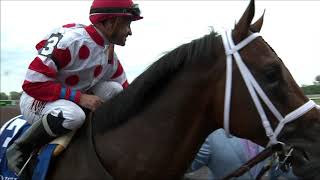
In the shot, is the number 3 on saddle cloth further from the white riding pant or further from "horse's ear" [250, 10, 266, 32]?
"horse's ear" [250, 10, 266, 32]

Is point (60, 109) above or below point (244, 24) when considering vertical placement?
below

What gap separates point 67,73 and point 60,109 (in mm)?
308

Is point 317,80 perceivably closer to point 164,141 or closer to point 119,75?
point 119,75

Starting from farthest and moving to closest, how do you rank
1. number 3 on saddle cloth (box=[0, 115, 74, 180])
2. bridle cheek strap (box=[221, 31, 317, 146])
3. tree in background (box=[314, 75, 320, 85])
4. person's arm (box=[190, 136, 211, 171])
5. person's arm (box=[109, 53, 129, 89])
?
person's arm (box=[190, 136, 211, 171]) → tree in background (box=[314, 75, 320, 85]) → person's arm (box=[109, 53, 129, 89]) → number 3 on saddle cloth (box=[0, 115, 74, 180]) → bridle cheek strap (box=[221, 31, 317, 146])

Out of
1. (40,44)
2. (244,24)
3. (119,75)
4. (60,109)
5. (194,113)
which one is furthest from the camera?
(119,75)

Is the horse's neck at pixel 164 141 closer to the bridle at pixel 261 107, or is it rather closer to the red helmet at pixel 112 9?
the bridle at pixel 261 107

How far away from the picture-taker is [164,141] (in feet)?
9.44

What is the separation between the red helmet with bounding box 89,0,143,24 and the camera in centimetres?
329

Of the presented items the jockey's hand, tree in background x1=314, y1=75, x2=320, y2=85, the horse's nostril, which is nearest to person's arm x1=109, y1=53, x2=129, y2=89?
the jockey's hand

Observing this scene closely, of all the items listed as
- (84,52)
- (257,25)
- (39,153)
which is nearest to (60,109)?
(39,153)

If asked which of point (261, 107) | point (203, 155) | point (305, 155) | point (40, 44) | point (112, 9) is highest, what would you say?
point (112, 9)

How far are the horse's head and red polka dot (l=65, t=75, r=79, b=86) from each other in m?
1.08

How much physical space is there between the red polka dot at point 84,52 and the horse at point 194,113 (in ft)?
1.24

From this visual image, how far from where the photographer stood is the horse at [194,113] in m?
2.65
